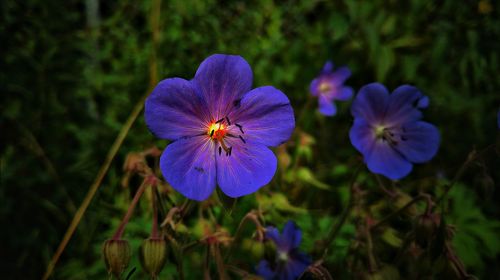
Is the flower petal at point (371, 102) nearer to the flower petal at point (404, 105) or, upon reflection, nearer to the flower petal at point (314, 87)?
the flower petal at point (404, 105)

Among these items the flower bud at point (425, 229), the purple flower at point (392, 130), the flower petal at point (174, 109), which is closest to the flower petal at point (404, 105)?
the purple flower at point (392, 130)

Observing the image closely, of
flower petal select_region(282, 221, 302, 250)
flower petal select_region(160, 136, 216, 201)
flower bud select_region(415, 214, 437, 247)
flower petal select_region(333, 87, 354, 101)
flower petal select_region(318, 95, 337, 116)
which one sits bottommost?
flower petal select_region(282, 221, 302, 250)

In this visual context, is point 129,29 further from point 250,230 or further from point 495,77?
point 495,77

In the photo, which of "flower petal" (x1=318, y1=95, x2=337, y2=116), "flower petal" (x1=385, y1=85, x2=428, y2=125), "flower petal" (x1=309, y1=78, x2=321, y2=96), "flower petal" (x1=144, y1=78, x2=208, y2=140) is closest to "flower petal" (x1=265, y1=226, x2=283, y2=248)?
"flower petal" (x1=144, y1=78, x2=208, y2=140)

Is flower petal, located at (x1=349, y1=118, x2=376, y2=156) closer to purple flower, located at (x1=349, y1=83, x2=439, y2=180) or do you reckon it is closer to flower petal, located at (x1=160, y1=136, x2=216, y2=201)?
purple flower, located at (x1=349, y1=83, x2=439, y2=180)

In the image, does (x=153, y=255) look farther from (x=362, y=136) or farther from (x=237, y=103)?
(x=362, y=136)

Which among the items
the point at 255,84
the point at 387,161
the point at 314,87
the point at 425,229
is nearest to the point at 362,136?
the point at 387,161
